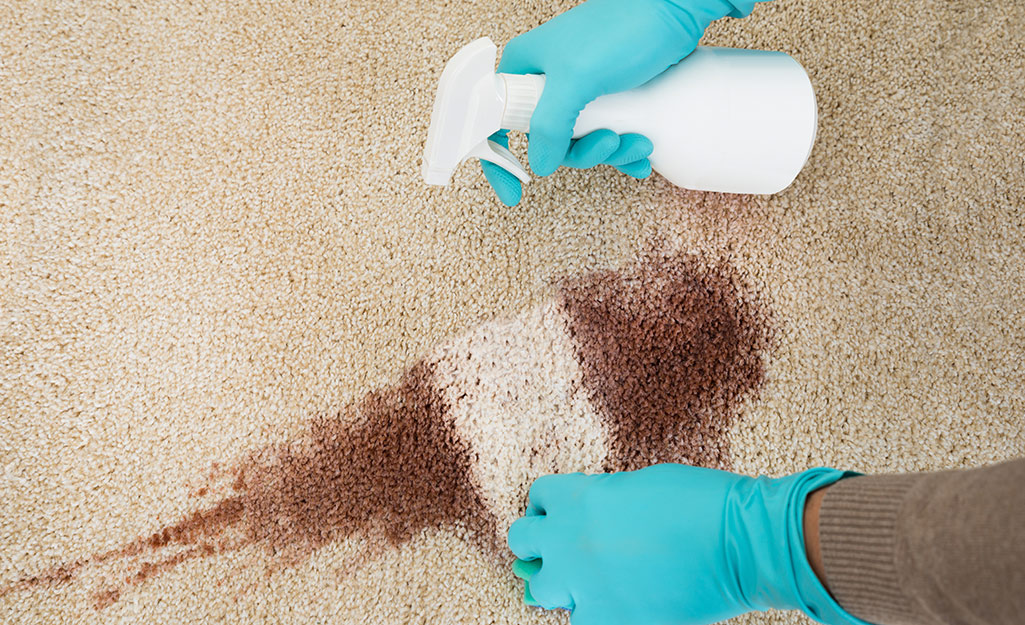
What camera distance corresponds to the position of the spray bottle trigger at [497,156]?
0.67 meters

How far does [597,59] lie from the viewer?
65cm

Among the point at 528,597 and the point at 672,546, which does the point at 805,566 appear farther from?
the point at 528,597

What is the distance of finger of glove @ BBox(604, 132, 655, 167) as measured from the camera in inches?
27.1

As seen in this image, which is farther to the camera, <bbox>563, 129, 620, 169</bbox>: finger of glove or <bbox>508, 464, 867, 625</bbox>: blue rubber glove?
<bbox>563, 129, 620, 169</bbox>: finger of glove

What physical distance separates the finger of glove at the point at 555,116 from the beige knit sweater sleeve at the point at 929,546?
0.38 meters

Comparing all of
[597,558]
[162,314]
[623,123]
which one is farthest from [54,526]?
[623,123]

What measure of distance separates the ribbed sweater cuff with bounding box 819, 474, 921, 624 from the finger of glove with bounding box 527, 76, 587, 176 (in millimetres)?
382

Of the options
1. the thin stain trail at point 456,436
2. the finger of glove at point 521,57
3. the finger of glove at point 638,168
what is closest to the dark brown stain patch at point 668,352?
the thin stain trail at point 456,436

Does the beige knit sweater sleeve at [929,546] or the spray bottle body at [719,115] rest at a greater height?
the spray bottle body at [719,115]

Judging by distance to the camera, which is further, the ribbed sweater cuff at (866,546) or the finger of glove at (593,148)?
the finger of glove at (593,148)

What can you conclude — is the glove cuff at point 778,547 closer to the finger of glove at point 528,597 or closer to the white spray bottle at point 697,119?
the finger of glove at point 528,597

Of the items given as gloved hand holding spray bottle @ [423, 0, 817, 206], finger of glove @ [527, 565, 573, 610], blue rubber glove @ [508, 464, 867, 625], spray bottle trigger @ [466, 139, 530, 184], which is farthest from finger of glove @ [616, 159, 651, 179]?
finger of glove @ [527, 565, 573, 610]

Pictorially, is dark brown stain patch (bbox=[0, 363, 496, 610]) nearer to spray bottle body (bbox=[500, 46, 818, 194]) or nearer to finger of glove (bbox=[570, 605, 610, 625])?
finger of glove (bbox=[570, 605, 610, 625])

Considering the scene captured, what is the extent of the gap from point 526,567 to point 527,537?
0.04 meters
